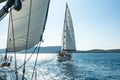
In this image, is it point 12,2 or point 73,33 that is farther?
point 73,33

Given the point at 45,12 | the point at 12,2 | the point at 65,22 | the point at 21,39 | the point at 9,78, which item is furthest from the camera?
the point at 65,22

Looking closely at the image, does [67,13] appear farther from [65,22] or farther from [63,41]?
[63,41]

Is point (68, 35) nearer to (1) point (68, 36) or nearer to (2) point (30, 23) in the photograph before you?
(1) point (68, 36)

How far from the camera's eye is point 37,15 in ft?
28.5

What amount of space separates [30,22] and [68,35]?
252ft

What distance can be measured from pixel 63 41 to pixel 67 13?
9.13 metres

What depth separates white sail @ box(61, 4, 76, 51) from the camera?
84625mm

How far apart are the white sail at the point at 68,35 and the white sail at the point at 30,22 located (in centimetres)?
7524

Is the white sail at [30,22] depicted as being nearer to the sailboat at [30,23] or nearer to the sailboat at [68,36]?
the sailboat at [30,23]

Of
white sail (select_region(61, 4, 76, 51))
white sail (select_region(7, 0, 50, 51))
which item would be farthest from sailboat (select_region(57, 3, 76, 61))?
white sail (select_region(7, 0, 50, 51))

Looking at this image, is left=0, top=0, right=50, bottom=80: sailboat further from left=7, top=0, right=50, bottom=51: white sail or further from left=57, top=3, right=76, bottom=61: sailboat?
left=57, top=3, right=76, bottom=61: sailboat

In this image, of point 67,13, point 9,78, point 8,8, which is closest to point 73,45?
point 67,13

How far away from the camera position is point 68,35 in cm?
8569

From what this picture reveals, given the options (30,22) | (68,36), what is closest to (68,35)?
(68,36)
